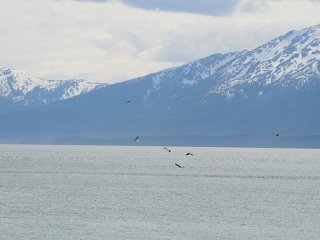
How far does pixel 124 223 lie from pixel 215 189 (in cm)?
5591

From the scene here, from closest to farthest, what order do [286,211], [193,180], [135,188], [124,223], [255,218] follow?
[124,223]
[255,218]
[286,211]
[135,188]
[193,180]

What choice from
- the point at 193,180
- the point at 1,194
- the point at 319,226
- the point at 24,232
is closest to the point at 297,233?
the point at 319,226

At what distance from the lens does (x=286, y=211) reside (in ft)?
381

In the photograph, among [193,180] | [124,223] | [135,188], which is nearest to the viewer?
[124,223]

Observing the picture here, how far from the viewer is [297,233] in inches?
3748

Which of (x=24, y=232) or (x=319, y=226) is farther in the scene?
(x=319, y=226)

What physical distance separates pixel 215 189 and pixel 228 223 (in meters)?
52.6

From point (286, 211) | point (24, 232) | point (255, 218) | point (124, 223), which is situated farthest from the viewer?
point (286, 211)

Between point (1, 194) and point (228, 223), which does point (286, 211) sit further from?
point (1, 194)

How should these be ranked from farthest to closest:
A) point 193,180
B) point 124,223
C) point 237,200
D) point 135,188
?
point 193,180
point 135,188
point 237,200
point 124,223

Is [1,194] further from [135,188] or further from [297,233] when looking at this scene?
[297,233]

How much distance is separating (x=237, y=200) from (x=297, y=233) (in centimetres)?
3584

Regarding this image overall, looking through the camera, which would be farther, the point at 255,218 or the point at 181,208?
the point at 181,208

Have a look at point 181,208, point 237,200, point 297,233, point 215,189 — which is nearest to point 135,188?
point 215,189
